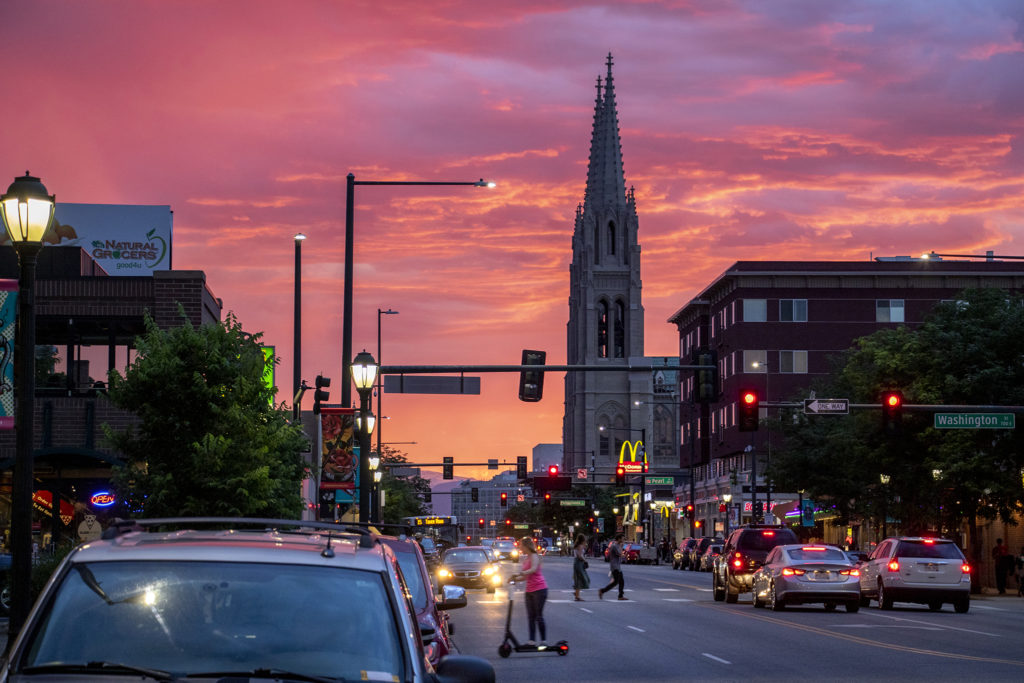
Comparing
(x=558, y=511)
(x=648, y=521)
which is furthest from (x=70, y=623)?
(x=558, y=511)

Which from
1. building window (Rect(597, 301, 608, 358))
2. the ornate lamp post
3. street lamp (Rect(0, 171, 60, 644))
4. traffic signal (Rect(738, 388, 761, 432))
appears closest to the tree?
the ornate lamp post

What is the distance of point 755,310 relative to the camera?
101 m

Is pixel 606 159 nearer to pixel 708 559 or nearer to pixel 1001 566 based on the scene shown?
pixel 708 559

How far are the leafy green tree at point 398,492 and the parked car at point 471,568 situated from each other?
10841 millimetres

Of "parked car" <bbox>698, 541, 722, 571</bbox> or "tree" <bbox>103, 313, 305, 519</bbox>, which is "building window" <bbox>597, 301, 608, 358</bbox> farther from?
"tree" <bbox>103, 313, 305, 519</bbox>

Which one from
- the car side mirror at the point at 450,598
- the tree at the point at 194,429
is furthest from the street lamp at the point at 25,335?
the tree at the point at 194,429

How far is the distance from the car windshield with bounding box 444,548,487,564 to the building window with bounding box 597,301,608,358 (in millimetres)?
137449

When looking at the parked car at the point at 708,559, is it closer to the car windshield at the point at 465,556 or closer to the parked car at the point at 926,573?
the car windshield at the point at 465,556

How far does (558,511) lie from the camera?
591 ft

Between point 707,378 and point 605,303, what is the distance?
5925 inches

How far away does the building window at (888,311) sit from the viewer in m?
99.8

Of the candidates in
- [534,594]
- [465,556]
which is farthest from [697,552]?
[534,594]

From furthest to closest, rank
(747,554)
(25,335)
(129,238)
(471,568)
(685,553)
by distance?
(685,553) → (129,238) → (471,568) → (747,554) → (25,335)

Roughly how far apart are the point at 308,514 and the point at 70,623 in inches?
2631
